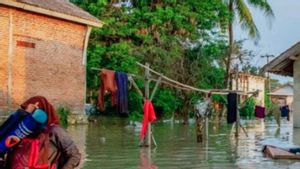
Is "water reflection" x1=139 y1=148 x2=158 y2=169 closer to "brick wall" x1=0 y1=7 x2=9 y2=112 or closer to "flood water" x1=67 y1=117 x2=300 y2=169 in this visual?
"flood water" x1=67 y1=117 x2=300 y2=169

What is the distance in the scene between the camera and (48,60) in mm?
23844

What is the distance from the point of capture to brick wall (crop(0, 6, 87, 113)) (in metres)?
22.2

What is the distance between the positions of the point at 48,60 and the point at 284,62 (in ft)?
31.1

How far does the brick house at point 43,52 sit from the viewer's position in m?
21.5

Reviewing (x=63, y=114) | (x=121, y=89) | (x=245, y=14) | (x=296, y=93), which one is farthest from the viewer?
(x=245, y=14)

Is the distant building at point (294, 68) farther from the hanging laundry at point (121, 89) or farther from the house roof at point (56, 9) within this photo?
the hanging laundry at point (121, 89)

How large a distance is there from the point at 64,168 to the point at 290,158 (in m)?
8.62

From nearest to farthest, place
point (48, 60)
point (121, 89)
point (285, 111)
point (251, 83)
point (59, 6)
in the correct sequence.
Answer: point (121, 89)
point (48, 60)
point (59, 6)
point (285, 111)
point (251, 83)

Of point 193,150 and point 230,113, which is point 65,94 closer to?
point 230,113

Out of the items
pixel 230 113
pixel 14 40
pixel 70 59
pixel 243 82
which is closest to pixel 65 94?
pixel 70 59

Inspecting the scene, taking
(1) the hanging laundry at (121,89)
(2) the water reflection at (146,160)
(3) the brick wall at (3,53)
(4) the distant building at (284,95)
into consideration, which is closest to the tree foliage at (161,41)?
(3) the brick wall at (3,53)

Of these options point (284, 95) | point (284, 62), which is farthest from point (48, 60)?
point (284, 95)

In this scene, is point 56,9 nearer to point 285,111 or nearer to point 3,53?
point 3,53

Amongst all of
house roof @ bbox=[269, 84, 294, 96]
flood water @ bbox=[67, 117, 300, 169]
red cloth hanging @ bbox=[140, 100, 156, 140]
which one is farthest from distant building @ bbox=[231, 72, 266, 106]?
red cloth hanging @ bbox=[140, 100, 156, 140]
